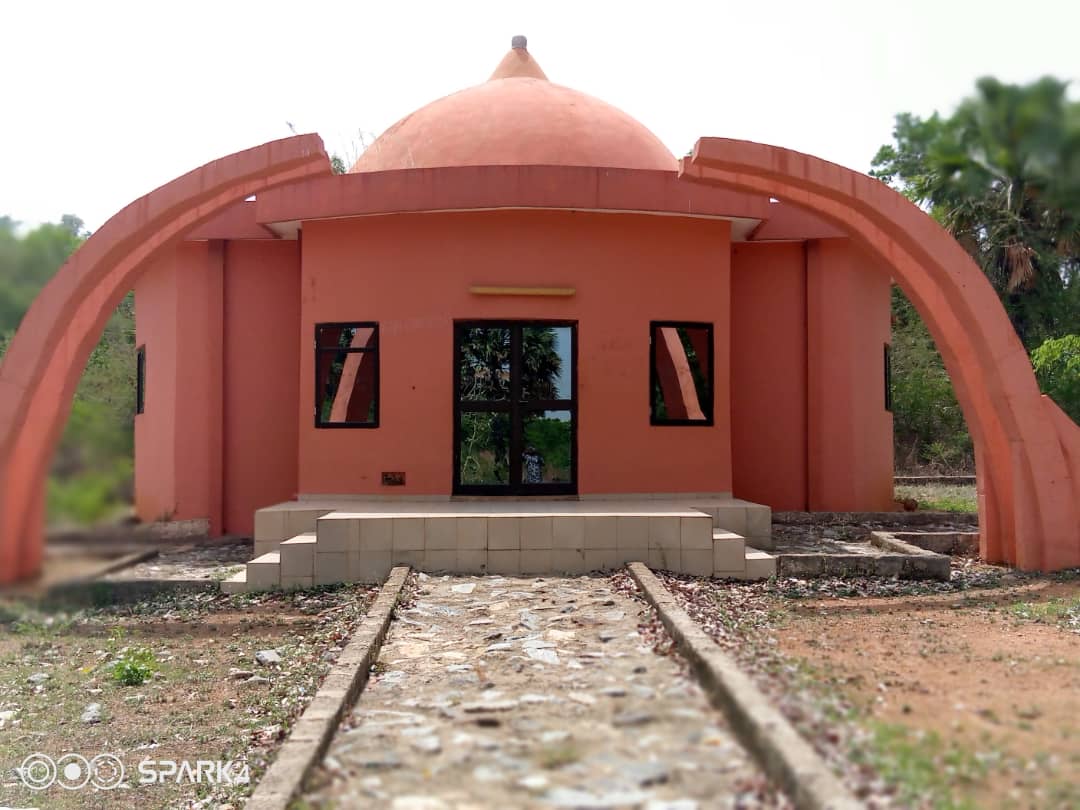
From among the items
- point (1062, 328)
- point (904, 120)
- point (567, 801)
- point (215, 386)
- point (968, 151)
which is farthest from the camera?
point (1062, 328)

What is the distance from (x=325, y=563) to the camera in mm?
8172

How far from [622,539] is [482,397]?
10.3ft

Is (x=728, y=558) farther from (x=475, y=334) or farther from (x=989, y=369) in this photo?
(x=475, y=334)

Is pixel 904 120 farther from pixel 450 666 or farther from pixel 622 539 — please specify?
pixel 450 666

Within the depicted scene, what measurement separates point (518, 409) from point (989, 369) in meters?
4.92

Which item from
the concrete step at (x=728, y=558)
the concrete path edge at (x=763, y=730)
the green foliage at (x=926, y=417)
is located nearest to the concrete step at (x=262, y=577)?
the concrete step at (x=728, y=558)

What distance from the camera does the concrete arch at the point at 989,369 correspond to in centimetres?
891

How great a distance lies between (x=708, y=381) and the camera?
1090cm

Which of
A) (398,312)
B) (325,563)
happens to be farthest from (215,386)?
(325,563)

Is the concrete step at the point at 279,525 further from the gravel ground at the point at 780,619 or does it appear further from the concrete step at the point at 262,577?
the gravel ground at the point at 780,619

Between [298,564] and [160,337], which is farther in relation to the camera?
[160,337]

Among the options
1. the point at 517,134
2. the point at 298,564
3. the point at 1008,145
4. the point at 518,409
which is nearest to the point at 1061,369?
the point at 517,134

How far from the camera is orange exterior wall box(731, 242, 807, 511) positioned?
1229 centimetres

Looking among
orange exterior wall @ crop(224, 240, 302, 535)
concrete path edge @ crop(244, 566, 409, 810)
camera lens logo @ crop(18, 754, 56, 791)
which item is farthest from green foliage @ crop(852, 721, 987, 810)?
orange exterior wall @ crop(224, 240, 302, 535)
